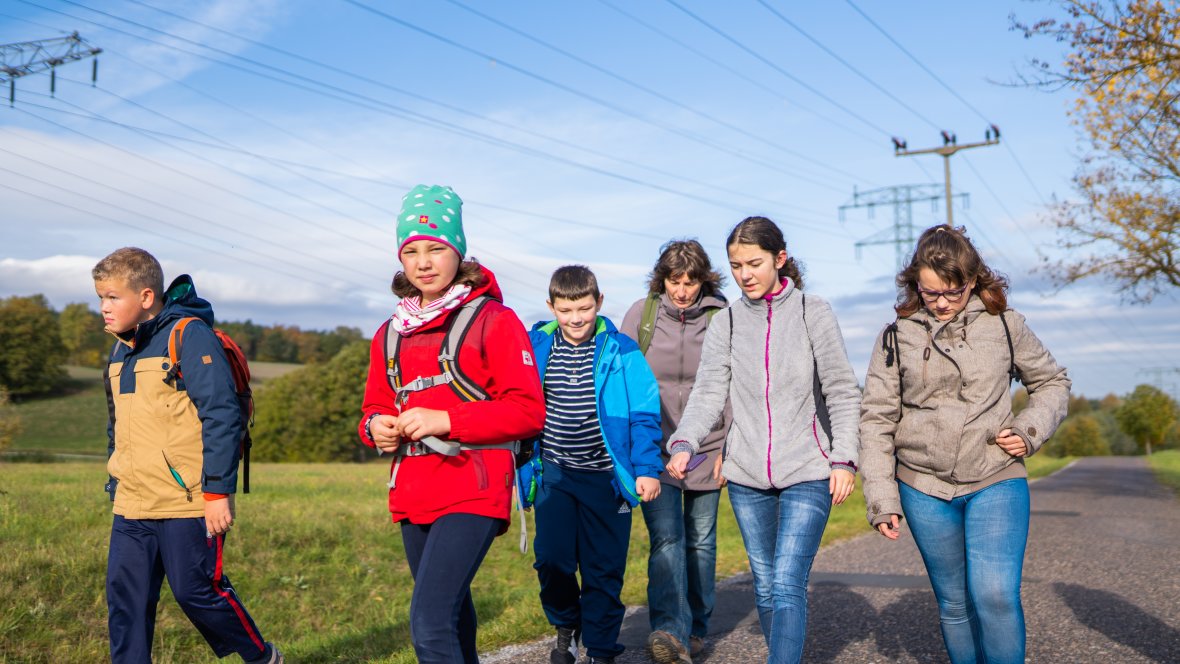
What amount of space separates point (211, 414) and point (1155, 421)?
14414cm

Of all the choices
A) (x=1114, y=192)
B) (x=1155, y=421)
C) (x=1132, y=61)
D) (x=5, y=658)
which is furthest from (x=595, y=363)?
(x=1155, y=421)

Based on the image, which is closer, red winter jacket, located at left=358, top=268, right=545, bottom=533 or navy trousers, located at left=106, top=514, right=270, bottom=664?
red winter jacket, located at left=358, top=268, right=545, bottom=533

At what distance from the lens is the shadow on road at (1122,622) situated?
5996 millimetres

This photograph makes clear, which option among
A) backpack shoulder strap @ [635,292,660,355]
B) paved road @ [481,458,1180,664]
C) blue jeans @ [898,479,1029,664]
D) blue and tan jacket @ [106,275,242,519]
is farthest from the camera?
backpack shoulder strap @ [635,292,660,355]

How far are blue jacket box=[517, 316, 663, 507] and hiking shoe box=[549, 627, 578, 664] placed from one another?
78 centimetres

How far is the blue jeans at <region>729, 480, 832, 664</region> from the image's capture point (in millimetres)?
4168

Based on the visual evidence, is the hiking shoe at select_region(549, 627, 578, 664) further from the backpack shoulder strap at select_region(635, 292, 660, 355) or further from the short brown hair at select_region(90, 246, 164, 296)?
the short brown hair at select_region(90, 246, 164, 296)

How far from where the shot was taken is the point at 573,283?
5406 mm

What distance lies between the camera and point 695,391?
15.5ft

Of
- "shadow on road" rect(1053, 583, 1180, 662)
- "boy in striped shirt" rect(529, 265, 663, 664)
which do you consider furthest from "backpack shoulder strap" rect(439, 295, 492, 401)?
"shadow on road" rect(1053, 583, 1180, 662)

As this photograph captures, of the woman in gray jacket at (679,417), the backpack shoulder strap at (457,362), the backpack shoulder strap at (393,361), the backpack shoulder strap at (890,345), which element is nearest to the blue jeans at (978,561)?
the backpack shoulder strap at (890,345)

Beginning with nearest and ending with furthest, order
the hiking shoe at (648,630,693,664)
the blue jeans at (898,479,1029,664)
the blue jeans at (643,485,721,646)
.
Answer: the blue jeans at (898,479,1029,664) < the hiking shoe at (648,630,693,664) < the blue jeans at (643,485,721,646)

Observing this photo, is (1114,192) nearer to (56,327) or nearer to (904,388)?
(904,388)

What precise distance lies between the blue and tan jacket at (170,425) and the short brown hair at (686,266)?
2682 millimetres
